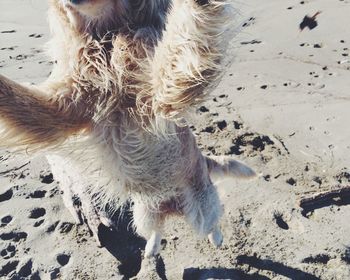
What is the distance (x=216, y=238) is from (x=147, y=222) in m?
0.67

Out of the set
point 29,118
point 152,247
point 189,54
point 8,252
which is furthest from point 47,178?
point 189,54

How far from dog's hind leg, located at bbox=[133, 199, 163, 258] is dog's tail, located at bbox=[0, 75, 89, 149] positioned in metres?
1.21

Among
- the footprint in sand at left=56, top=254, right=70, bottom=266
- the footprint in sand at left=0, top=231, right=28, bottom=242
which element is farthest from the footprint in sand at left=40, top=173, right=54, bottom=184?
the footprint in sand at left=56, top=254, right=70, bottom=266

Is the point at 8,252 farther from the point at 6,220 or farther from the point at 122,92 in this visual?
the point at 122,92

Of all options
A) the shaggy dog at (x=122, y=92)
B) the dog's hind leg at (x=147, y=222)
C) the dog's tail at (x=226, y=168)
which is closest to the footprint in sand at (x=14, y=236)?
the dog's hind leg at (x=147, y=222)

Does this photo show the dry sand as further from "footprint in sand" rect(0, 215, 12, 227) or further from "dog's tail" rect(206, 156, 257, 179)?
"dog's tail" rect(206, 156, 257, 179)

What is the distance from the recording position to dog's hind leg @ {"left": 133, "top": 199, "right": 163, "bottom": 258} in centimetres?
356

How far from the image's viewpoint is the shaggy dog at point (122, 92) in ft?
6.17

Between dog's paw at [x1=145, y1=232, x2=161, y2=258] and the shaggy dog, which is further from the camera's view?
dog's paw at [x1=145, y1=232, x2=161, y2=258]

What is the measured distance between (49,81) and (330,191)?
2.92 m

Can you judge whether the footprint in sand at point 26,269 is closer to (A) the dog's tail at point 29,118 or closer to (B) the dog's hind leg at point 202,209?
(B) the dog's hind leg at point 202,209

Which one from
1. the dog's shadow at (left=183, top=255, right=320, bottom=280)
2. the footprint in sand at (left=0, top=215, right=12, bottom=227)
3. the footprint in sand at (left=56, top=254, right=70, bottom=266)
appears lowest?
the dog's shadow at (left=183, top=255, right=320, bottom=280)

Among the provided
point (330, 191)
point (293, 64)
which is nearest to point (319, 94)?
point (293, 64)

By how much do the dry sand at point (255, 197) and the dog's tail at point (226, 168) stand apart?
1.56ft
